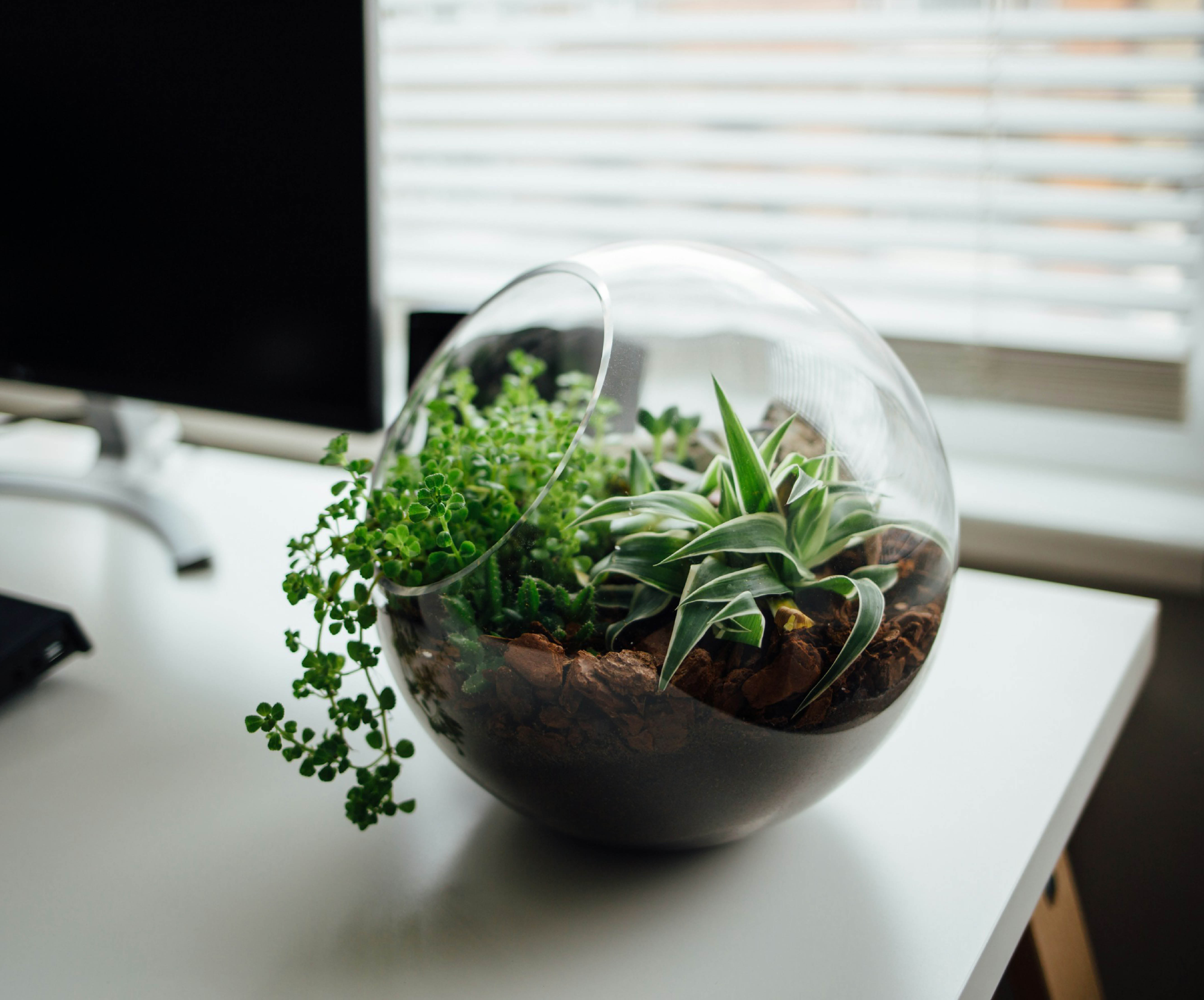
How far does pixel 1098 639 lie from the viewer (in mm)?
734

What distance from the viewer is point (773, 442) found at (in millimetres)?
467

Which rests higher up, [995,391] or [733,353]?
[733,353]

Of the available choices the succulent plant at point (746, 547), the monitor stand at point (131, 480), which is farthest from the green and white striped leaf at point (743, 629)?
the monitor stand at point (131, 480)

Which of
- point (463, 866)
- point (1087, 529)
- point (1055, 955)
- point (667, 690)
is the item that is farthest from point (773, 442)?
point (1087, 529)

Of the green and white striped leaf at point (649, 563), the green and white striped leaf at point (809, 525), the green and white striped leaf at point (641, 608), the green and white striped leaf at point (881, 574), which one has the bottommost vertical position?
the green and white striped leaf at point (641, 608)

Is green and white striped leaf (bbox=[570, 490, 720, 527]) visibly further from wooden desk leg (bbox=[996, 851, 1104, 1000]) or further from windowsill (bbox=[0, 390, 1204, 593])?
windowsill (bbox=[0, 390, 1204, 593])

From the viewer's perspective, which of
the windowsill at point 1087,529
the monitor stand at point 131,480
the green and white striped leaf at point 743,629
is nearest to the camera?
the green and white striped leaf at point 743,629

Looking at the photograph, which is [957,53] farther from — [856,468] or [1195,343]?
[856,468]

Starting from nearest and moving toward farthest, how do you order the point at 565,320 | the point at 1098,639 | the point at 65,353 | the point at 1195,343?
the point at 565,320
the point at 1098,639
the point at 65,353
the point at 1195,343

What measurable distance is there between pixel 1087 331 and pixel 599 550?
85cm

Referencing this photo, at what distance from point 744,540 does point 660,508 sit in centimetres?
4

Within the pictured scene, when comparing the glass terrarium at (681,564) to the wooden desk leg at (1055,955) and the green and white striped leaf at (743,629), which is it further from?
the wooden desk leg at (1055,955)

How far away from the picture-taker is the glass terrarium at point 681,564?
1.33 ft

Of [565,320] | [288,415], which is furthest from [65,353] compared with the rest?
[565,320]
